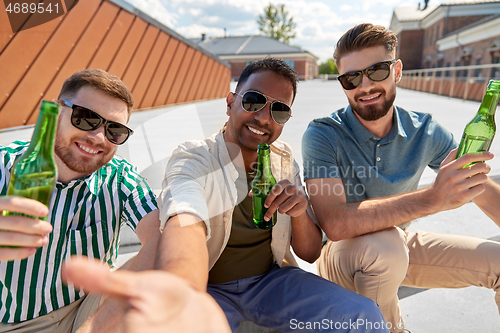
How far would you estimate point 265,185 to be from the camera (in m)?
1.84

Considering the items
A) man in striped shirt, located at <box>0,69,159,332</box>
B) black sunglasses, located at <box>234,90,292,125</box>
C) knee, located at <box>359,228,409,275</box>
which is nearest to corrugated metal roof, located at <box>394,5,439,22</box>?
black sunglasses, located at <box>234,90,292,125</box>

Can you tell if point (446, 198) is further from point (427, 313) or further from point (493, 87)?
point (427, 313)

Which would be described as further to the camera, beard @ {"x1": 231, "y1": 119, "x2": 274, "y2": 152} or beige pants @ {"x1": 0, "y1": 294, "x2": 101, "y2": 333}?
beard @ {"x1": 231, "y1": 119, "x2": 274, "y2": 152}

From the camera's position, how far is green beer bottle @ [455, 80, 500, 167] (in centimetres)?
163

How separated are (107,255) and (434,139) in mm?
2172

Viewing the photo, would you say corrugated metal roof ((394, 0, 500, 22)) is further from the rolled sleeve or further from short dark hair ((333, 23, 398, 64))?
the rolled sleeve

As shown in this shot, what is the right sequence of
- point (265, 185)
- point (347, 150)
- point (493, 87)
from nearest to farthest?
point (493, 87) < point (265, 185) < point (347, 150)

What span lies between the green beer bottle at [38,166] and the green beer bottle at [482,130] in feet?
6.13

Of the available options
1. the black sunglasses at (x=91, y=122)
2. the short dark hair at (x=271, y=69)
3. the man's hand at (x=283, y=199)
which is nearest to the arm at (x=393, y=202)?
the man's hand at (x=283, y=199)

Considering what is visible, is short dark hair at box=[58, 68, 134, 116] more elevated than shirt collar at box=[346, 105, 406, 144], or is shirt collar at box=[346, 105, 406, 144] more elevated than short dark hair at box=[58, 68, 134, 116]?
short dark hair at box=[58, 68, 134, 116]

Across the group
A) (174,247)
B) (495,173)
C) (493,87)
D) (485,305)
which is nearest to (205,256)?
(174,247)

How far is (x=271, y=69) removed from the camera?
2.03m

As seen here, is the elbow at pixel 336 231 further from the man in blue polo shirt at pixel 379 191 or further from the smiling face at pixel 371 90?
the smiling face at pixel 371 90

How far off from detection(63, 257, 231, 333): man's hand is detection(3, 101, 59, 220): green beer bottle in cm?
57
